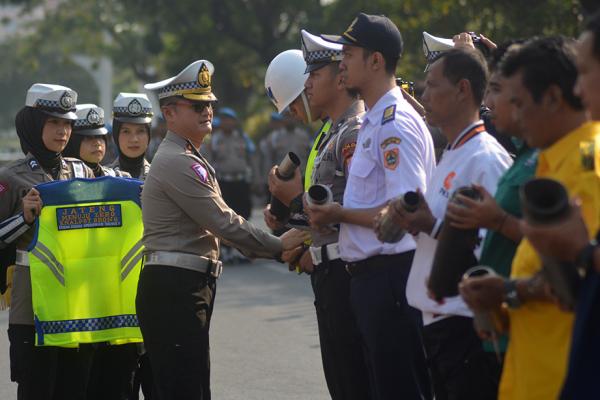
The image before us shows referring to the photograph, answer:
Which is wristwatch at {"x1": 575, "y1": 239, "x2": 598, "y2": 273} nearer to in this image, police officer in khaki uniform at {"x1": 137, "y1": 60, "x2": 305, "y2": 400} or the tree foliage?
police officer in khaki uniform at {"x1": 137, "y1": 60, "x2": 305, "y2": 400}

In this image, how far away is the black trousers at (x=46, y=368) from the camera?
23.9 feet

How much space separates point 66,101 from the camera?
7.68 m

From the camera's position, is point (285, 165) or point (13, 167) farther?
point (13, 167)

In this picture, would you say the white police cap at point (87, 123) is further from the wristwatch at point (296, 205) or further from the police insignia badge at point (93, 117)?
the wristwatch at point (296, 205)

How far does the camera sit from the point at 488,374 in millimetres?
5078

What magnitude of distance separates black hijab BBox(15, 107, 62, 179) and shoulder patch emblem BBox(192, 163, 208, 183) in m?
1.35

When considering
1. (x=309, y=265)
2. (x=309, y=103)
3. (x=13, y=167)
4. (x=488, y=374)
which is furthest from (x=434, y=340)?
(x=13, y=167)

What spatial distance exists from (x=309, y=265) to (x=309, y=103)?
0.87m

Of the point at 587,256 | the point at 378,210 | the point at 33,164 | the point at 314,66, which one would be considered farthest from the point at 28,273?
the point at 587,256

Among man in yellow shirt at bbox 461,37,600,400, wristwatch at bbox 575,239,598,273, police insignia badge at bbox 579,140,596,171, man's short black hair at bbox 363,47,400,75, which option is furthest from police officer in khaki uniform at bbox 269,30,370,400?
wristwatch at bbox 575,239,598,273

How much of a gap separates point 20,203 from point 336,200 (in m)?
2.07

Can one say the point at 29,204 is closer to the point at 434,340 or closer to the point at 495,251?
the point at 434,340

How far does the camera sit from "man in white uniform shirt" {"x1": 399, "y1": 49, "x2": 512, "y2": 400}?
503 cm

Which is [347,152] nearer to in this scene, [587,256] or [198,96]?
[198,96]
